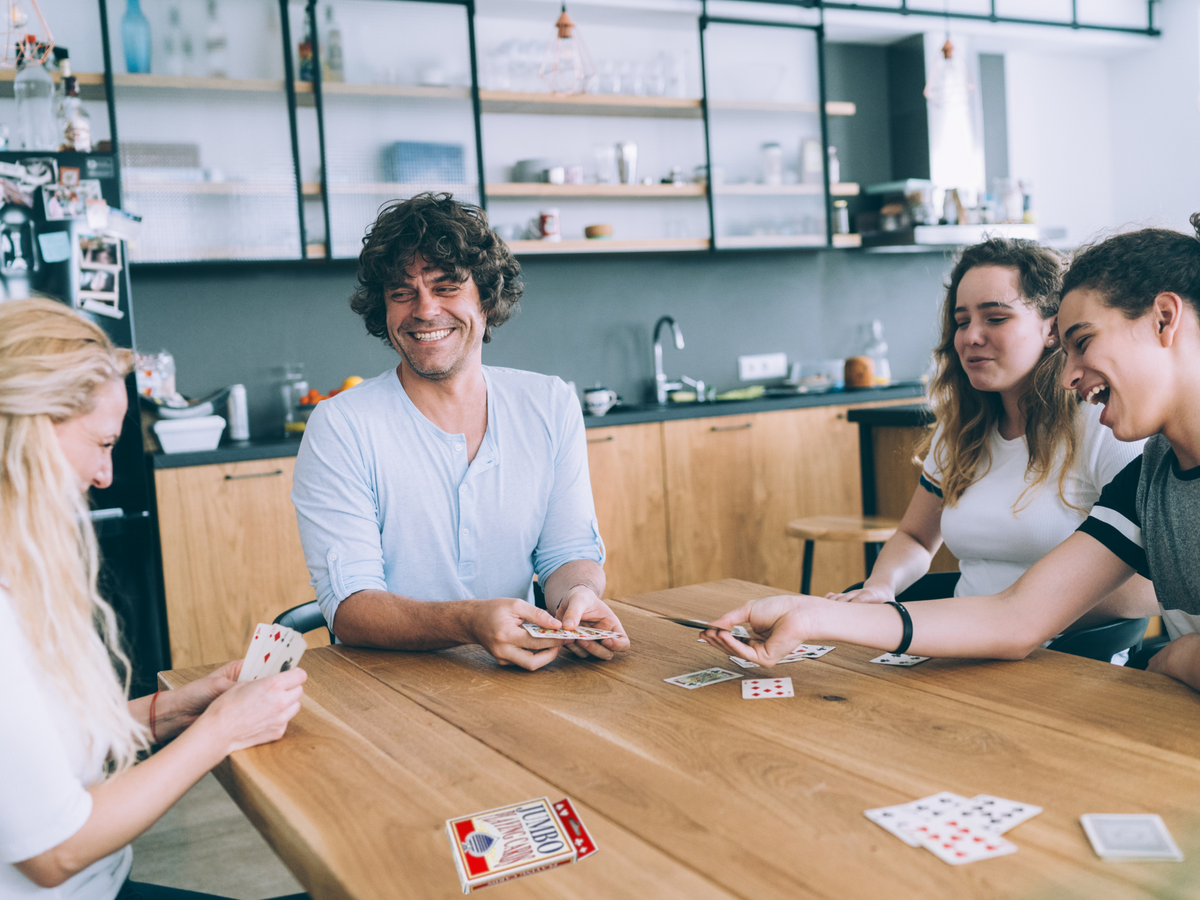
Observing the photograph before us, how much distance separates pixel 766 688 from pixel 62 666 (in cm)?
81

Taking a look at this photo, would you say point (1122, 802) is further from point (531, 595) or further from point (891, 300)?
point (891, 300)

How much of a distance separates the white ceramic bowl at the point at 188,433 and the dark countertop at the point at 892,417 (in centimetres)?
227

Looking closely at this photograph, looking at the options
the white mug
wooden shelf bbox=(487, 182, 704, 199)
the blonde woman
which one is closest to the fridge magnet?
wooden shelf bbox=(487, 182, 704, 199)

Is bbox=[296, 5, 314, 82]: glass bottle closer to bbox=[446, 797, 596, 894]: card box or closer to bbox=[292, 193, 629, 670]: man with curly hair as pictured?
bbox=[292, 193, 629, 670]: man with curly hair

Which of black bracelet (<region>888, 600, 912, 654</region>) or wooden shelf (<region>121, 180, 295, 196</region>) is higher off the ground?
wooden shelf (<region>121, 180, 295, 196</region>)

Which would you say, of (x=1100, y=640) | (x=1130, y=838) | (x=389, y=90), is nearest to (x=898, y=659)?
(x=1100, y=640)

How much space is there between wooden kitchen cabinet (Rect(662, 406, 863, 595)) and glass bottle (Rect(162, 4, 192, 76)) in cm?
224

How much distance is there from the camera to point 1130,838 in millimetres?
818

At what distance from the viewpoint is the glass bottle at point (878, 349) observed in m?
5.08

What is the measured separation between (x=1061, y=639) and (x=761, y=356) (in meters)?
3.51

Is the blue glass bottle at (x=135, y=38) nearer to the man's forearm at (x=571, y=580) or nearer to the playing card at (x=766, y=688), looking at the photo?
the man's forearm at (x=571, y=580)

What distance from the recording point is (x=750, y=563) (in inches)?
167

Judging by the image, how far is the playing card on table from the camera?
0.85 m

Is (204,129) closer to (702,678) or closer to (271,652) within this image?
(271,652)
